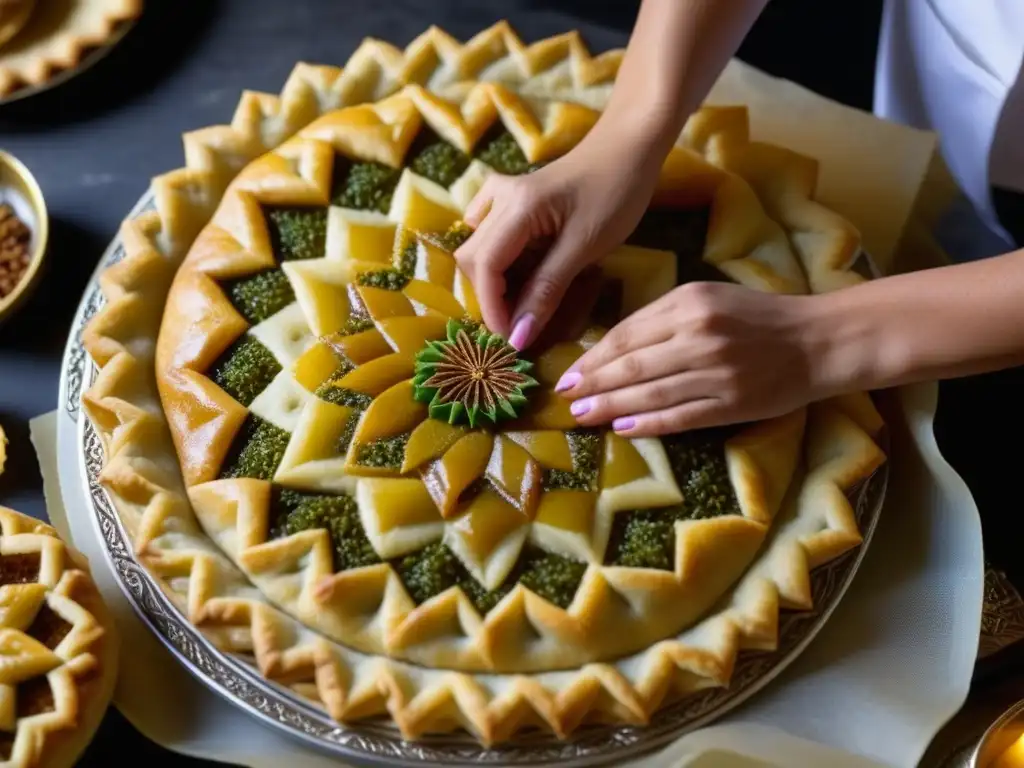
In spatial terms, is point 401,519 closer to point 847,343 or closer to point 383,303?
point 383,303

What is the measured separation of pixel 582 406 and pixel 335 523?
0.36 m

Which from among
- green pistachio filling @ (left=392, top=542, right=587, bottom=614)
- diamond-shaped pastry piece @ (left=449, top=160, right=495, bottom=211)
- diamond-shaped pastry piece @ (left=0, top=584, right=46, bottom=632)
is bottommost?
diamond-shaped pastry piece @ (left=0, top=584, right=46, bottom=632)

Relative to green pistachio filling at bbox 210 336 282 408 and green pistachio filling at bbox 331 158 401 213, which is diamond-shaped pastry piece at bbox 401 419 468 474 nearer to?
green pistachio filling at bbox 210 336 282 408

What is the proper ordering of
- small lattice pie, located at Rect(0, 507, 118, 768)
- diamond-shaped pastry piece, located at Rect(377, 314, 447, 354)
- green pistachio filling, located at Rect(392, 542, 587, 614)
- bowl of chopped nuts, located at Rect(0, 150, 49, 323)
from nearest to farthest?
small lattice pie, located at Rect(0, 507, 118, 768) < green pistachio filling, located at Rect(392, 542, 587, 614) < diamond-shaped pastry piece, located at Rect(377, 314, 447, 354) < bowl of chopped nuts, located at Rect(0, 150, 49, 323)

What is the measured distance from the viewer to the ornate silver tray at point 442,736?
1.28m

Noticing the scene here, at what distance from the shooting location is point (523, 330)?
55.1 inches

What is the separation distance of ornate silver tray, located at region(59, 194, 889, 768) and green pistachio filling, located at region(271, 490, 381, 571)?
177 millimetres

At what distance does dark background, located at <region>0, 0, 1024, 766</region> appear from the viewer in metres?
1.71

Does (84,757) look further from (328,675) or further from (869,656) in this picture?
(869,656)

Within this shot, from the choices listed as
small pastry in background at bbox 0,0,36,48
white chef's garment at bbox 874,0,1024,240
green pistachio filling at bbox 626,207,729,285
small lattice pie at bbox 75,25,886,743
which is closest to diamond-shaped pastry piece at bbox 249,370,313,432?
small lattice pie at bbox 75,25,886,743

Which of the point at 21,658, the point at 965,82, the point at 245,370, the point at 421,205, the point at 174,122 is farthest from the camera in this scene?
the point at 174,122

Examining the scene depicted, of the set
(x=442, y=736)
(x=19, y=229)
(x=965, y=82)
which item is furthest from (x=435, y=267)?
(x=965, y=82)

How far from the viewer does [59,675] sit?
4.09 feet

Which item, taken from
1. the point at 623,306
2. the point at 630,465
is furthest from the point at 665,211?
the point at 630,465
